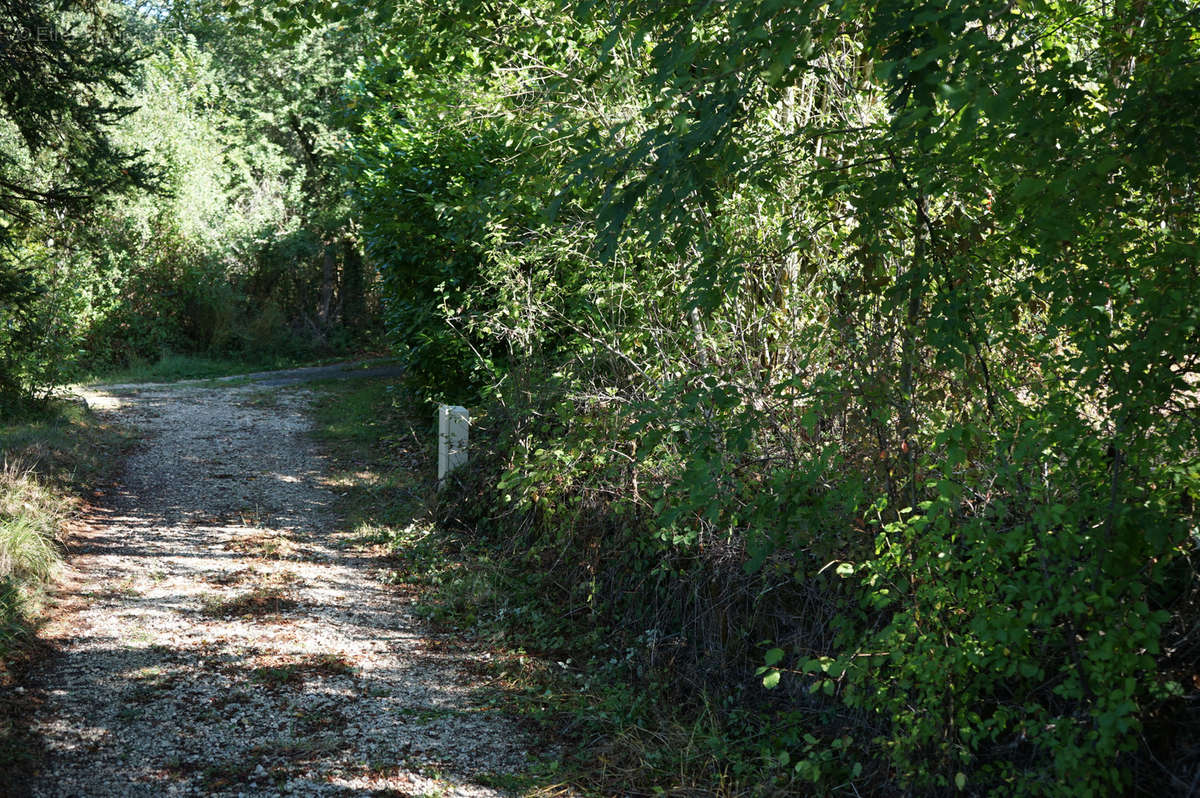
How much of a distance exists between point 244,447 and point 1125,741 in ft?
37.5

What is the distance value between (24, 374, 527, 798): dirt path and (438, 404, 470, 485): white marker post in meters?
1.29

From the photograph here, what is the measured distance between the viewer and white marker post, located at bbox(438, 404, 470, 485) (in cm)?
890

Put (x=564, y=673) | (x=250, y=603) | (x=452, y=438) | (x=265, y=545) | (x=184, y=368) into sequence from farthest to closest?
(x=184, y=368) < (x=452, y=438) < (x=265, y=545) < (x=250, y=603) < (x=564, y=673)

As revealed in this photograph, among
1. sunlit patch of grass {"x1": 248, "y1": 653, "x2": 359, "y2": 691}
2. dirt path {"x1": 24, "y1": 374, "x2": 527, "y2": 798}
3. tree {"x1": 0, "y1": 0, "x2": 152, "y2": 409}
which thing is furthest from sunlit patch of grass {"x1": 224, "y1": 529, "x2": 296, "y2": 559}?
tree {"x1": 0, "y1": 0, "x2": 152, "y2": 409}

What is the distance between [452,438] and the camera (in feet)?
29.9

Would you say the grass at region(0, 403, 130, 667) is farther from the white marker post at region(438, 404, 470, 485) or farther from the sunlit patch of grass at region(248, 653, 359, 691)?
the white marker post at region(438, 404, 470, 485)

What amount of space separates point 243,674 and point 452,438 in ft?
12.8

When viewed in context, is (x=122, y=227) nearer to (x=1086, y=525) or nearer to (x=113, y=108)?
(x=113, y=108)

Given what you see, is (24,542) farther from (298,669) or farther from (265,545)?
(298,669)

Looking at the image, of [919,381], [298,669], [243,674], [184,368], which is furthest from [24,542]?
[184,368]

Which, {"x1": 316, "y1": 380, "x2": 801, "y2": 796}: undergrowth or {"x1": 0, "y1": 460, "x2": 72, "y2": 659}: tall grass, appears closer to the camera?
{"x1": 316, "y1": 380, "x2": 801, "y2": 796}: undergrowth

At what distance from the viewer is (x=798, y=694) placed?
4754mm

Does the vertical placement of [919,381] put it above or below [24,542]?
above

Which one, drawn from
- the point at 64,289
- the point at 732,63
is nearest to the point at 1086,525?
the point at 732,63
